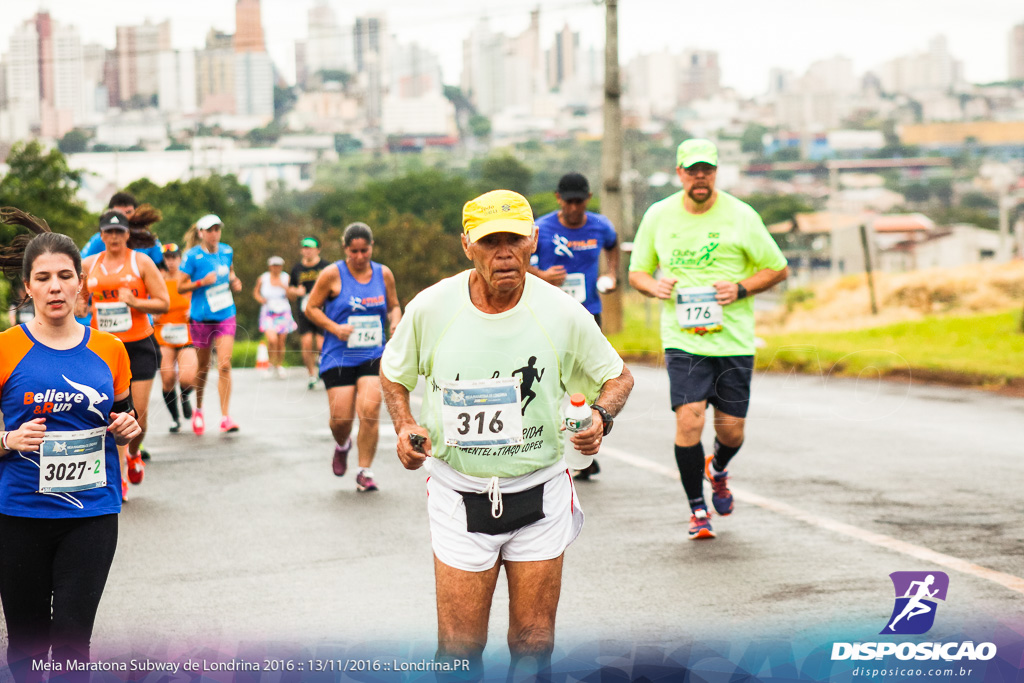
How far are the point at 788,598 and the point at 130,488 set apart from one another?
5.72 m

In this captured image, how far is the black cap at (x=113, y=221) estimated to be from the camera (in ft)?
29.0

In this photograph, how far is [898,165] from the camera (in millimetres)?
102312

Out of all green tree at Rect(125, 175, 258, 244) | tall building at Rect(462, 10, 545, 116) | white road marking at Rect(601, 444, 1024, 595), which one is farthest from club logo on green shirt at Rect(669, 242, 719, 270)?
tall building at Rect(462, 10, 545, 116)

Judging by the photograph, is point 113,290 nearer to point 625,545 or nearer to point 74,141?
point 625,545

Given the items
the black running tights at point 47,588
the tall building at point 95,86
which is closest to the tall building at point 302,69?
the tall building at point 95,86

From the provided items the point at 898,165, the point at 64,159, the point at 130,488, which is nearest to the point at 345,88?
the point at 898,165

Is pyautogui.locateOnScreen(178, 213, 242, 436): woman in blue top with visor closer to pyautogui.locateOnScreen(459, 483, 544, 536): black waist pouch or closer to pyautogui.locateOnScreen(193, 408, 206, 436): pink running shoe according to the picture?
pyautogui.locateOnScreen(193, 408, 206, 436): pink running shoe

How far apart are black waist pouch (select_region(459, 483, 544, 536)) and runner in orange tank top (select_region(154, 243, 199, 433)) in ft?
26.8

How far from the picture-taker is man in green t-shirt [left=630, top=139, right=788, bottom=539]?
24.6 feet

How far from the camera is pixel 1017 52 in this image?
128000 millimetres

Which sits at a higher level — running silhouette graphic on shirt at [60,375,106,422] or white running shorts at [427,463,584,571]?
running silhouette graphic on shirt at [60,375,106,422]

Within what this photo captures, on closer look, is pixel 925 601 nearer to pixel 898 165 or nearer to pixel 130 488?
pixel 130 488

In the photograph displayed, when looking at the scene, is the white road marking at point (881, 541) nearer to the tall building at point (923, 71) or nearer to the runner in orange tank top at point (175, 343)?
the runner in orange tank top at point (175, 343)

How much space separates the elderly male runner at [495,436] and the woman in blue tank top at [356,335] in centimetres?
527
